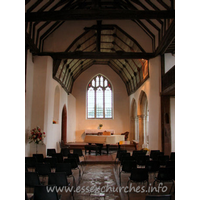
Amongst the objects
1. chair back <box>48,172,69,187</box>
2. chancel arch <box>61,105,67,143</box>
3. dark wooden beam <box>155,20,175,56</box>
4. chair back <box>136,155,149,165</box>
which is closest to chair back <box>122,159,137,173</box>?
chair back <box>136,155,149,165</box>

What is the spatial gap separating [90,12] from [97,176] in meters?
5.77

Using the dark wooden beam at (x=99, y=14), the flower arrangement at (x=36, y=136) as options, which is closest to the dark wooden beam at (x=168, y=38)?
the dark wooden beam at (x=99, y=14)

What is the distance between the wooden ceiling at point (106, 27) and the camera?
7.33 meters

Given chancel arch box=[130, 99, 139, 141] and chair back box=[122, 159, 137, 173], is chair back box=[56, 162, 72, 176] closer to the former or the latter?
chair back box=[122, 159, 137, 173]

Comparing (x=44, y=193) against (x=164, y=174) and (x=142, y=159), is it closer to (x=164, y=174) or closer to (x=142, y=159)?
(x=164, y=174)

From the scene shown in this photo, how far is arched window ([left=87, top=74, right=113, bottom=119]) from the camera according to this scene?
65.3 ft

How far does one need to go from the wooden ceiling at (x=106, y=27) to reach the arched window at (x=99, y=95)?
3.91 meters

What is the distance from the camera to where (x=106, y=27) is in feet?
39.2

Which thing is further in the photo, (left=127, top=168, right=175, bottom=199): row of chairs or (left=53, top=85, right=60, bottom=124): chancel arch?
(left=53, top=85, right=60, bottom=124): chancel arch

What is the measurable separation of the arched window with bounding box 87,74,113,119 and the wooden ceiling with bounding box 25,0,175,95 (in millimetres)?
3907
